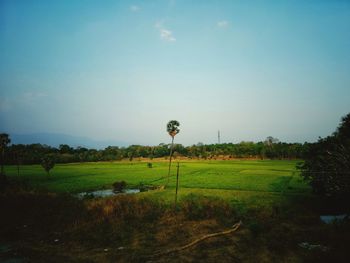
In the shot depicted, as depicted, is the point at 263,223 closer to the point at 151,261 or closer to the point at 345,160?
the point at 345,160

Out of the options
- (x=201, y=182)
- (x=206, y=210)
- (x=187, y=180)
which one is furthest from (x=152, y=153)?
(x=206, y=210)

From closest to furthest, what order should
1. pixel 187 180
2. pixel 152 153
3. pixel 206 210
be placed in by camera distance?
pixel 206 210 → pixel 187 180 → pixel 152 153

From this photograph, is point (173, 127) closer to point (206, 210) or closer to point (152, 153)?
point (206, 210)

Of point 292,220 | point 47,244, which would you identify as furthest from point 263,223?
point 47,244

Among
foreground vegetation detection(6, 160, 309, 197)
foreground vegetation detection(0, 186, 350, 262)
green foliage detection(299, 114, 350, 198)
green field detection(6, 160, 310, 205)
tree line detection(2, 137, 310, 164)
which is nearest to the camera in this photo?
foreground vegetation detection(0, 186, 350, 262)

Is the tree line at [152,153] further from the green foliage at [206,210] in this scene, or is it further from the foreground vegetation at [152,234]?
the green foliage at [206,210]

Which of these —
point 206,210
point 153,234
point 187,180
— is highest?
point 206,210

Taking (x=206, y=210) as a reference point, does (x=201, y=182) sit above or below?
below

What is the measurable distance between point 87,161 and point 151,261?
125 m

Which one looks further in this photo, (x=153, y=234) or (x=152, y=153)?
(x=152, y=153)

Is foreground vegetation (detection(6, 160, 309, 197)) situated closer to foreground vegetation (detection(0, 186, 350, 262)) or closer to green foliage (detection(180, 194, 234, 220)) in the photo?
foreground vegetation (detection(0, 186, 350, 262))

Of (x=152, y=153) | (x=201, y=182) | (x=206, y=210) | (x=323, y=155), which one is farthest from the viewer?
(x=152, y=153)

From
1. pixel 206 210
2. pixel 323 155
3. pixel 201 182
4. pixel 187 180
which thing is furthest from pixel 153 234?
pixel 187 180

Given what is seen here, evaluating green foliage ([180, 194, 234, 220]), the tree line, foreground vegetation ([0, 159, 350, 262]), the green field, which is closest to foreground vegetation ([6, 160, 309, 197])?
the green field
